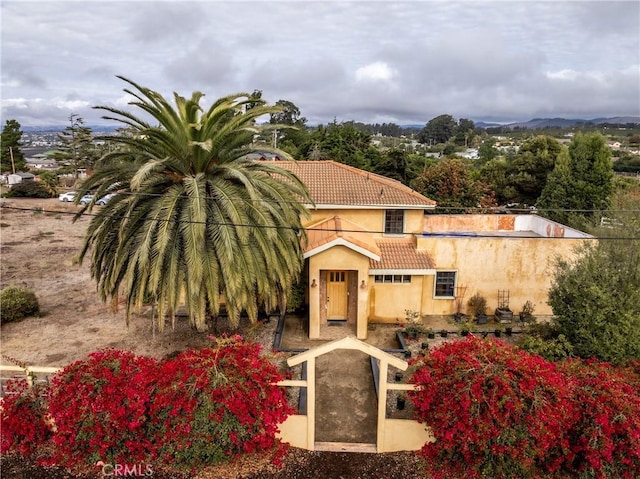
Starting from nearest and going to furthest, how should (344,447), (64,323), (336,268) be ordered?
1. (344,447)
2. (336,268)
3. (64,323)

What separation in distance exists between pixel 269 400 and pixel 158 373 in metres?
2.39

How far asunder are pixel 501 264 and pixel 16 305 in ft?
61.1

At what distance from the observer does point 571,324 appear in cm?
1209

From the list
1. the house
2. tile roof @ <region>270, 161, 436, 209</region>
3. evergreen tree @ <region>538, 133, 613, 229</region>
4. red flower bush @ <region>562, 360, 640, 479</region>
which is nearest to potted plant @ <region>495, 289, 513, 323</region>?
the house

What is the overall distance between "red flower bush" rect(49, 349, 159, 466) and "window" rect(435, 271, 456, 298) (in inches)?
451

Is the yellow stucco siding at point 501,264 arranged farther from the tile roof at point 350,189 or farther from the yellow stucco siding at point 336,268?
the yellow stucco siding at point 336,268

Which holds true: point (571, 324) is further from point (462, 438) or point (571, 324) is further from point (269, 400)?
point (269, 400)

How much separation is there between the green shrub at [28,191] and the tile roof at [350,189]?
44606 mm

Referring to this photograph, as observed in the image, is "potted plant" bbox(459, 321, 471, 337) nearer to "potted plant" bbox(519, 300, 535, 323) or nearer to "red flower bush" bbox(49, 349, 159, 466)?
"potted plant" bbox(519, 300, 535, 323)

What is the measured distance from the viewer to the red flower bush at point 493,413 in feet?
24.1

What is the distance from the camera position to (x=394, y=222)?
54.0ft

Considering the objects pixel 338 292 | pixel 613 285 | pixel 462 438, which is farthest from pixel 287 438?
pixel 613 285

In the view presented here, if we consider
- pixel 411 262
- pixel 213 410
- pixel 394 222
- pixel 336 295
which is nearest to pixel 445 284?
pixel 411 262

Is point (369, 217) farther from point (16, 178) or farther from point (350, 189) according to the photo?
point (16, 178)
